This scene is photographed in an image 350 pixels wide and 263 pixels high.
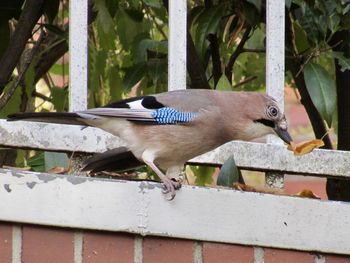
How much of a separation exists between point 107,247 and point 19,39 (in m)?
1.22

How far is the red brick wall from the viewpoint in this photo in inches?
145

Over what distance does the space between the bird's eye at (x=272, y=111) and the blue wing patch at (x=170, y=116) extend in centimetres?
28

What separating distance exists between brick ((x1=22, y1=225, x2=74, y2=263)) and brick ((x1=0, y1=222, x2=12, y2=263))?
0.14ft

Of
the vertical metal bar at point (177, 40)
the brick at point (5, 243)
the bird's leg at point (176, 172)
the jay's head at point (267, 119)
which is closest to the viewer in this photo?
the brick at point (5, 243)

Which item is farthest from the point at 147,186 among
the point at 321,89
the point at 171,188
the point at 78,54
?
the point at 321,89

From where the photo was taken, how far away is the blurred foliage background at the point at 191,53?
4.55 metres

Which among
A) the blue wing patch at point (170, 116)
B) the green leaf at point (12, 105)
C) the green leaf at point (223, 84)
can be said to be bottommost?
the blue wing patch at point (170, 116)

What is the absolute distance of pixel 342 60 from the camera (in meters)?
4.52

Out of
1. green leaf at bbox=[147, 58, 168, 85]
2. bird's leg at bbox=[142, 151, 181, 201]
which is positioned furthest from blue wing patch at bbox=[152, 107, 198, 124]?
green leaf at bbox=[147, 58, 168, 85]

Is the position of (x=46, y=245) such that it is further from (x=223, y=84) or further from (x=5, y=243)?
(x=223, y=84)

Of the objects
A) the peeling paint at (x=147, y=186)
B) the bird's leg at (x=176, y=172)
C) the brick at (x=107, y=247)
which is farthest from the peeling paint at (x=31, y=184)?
the bird's leg at (x=176, y=172)

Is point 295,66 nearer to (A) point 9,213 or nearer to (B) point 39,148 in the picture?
(B) point 39,148

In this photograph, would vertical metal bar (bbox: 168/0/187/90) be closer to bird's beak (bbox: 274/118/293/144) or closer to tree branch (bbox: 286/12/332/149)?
bird's beak (bbox: 274/118/293/144)

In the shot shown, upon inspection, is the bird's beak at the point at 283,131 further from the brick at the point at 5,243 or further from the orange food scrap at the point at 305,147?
the brick at the point at 5,243
